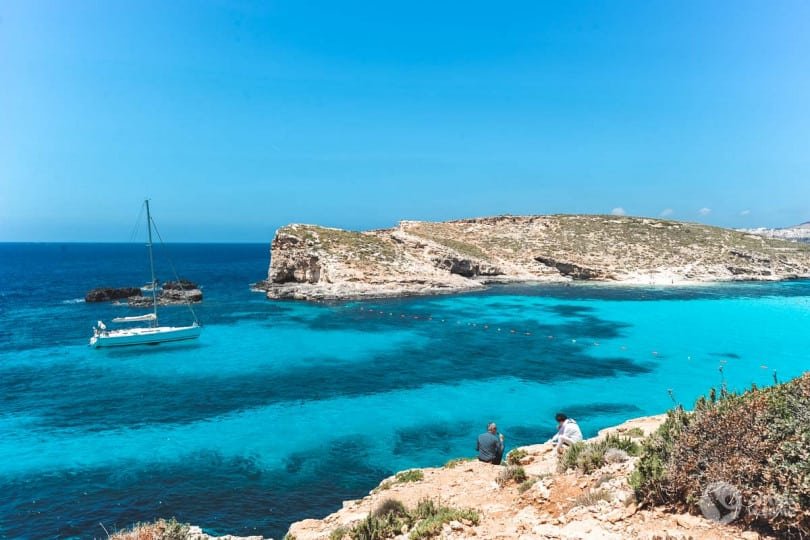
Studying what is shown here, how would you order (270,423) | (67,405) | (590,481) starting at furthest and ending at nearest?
(67,405) → (270,423) → (590,481)

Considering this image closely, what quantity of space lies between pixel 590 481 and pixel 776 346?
33528 mm

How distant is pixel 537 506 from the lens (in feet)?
26.8

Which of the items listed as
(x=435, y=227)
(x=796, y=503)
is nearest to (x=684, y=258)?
(x=435, y=227)

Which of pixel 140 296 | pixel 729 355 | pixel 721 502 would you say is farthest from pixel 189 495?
pixel 140 296

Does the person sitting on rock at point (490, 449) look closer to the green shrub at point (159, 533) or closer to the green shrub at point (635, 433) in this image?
the green shrub at point (635, 433)

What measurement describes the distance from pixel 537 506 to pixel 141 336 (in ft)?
116

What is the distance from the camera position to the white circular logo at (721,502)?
5801 mm

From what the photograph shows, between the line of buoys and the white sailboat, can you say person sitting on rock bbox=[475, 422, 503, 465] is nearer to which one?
the line of buoys

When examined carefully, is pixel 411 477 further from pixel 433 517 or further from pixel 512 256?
pixel 512 256

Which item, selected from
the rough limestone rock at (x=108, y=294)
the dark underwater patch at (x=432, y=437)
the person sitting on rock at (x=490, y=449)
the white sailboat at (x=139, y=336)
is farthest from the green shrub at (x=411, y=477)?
the rough limestone rock at (x=108, y=294)

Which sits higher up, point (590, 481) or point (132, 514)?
point (590, 481)

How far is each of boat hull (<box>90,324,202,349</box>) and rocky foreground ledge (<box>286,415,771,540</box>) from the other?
29053 mm

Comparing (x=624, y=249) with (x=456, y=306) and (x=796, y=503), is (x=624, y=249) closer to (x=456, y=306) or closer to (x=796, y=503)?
(x=456, y=306)

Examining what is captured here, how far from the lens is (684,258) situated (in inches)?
2916
